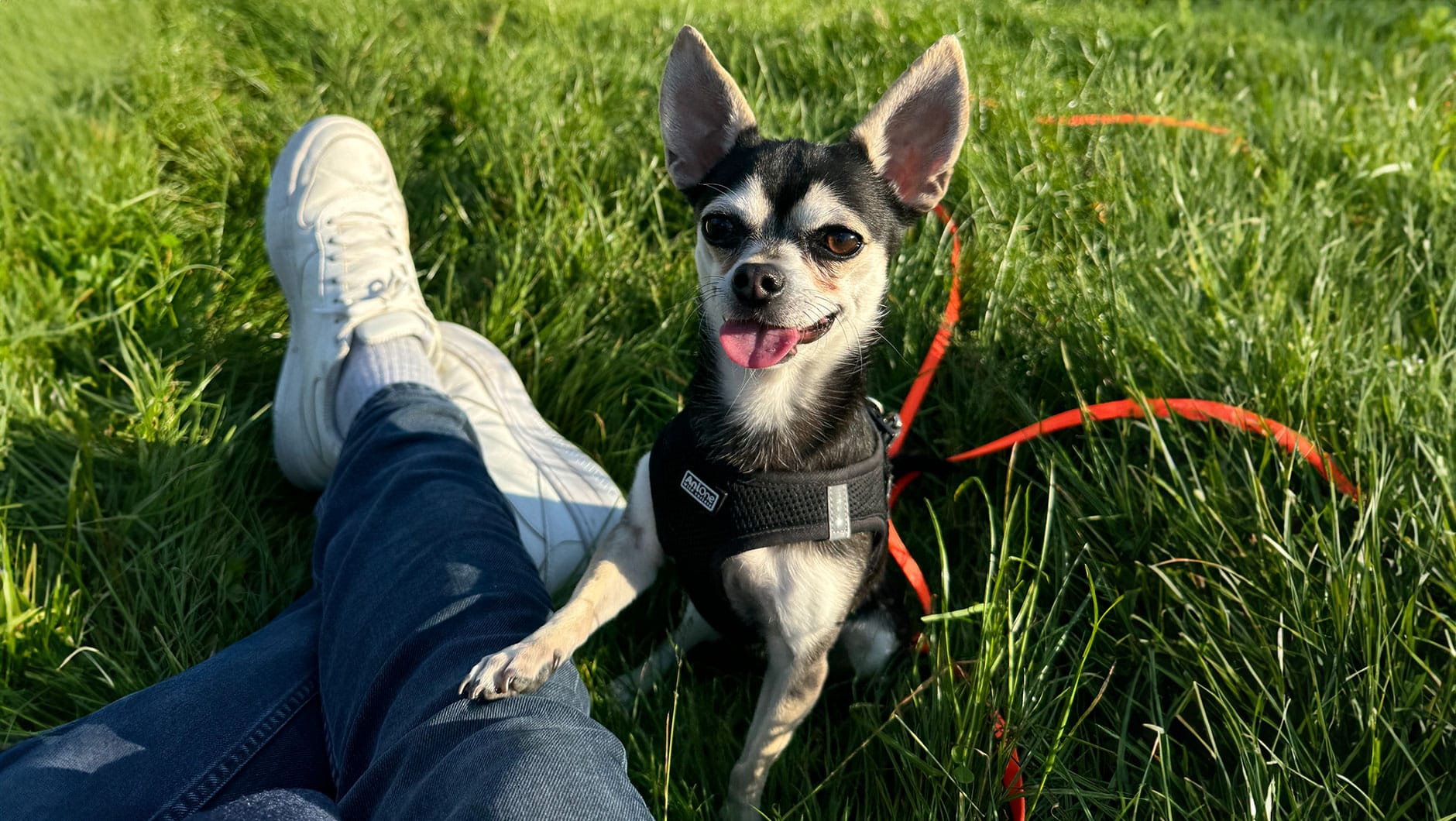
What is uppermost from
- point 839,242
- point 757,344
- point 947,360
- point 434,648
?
point 839,242

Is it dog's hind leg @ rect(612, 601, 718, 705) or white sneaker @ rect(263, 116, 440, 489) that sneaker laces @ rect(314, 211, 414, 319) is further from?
dog's hind leg @ rect(612, 601, 718, 705)

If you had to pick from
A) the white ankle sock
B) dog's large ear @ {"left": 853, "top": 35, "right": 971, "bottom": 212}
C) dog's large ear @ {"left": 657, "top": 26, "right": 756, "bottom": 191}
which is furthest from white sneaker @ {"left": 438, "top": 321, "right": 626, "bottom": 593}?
dog's large ear @ {"left": 853, "top": 35, "right": 971, "bottom": 212}

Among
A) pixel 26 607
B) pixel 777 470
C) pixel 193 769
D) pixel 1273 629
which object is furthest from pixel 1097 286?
pixel 26 607

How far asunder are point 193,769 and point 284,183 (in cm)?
220

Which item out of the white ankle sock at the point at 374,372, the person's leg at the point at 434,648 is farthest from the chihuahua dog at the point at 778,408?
the white ankle sock at the point at 374,372

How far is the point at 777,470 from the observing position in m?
2.06

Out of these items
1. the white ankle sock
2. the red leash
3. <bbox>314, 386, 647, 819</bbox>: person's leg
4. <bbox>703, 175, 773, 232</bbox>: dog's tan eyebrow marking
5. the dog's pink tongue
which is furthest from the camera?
the white ankle sock

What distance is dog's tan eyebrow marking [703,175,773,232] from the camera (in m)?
2.17

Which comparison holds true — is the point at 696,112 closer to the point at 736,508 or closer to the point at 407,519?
the point at 736,508

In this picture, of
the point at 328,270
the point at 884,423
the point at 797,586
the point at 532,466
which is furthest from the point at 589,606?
the point at 328,270

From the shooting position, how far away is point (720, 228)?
221cm

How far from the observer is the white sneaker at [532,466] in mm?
2725

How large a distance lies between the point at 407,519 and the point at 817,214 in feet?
3.90

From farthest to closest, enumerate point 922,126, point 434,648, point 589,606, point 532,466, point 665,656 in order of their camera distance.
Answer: point 532,466, point 665,656, point 922,126, point 589,606, point 434,648
